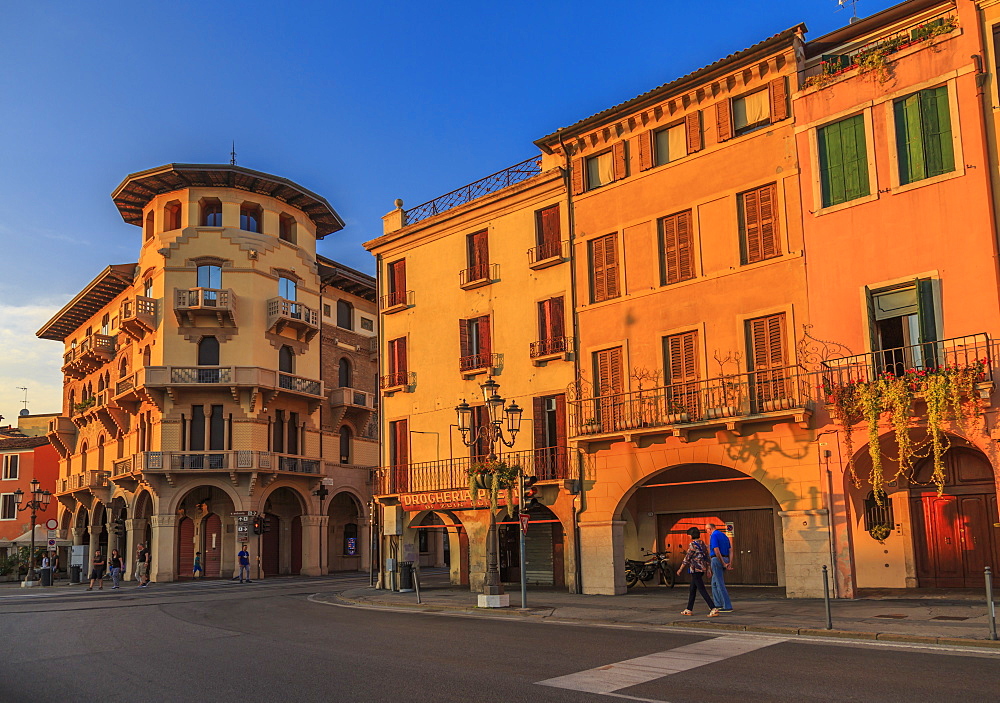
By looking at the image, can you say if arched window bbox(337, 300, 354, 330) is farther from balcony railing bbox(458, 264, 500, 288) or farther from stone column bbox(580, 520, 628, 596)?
stone column bbox(580, 520, 628, 596)

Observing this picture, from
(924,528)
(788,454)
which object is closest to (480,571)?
(788,454)

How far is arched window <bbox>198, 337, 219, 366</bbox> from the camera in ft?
146

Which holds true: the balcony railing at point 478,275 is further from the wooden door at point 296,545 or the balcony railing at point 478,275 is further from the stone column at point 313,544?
the wooden door at point 296,545

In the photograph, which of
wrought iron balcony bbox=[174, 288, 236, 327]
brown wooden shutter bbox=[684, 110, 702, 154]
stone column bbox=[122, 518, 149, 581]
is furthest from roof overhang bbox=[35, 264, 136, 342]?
brown wooden shutter bbox=[684, 110, 702, 154]

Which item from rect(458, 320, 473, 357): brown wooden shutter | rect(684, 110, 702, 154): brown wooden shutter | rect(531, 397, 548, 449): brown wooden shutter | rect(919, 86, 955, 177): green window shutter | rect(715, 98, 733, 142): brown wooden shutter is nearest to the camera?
rect(919, 86, 955, 177): green window shutter

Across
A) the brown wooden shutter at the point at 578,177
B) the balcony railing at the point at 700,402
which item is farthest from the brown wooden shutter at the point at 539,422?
the brown wooden shutter at the point at 578,177

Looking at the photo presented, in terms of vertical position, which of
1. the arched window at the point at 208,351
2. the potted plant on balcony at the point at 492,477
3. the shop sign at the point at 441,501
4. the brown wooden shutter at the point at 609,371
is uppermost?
the arched window at the point at 208,351

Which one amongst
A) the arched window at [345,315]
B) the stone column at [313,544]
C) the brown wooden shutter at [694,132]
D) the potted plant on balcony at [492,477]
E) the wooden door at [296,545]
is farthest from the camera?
the arched window at [345,315]

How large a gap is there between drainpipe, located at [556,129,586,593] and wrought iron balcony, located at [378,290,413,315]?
701 centimetres

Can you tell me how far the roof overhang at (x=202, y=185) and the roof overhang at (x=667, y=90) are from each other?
75.9 feet

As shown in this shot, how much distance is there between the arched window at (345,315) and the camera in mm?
51281

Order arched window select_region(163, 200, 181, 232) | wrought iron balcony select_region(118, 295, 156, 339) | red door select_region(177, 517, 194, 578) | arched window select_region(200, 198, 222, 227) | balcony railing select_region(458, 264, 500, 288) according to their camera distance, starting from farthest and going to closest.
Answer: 1. arched window select_region(163, 200, 181, 232)
2. arched window select_region(200, 198, 222, 227)
3. red door select_region(177, 517, 194, 578)
4. wrought iron balcony select_region(118, 295, 156, 339)
5. balcony railing select_region(458, 264, 500, 288)

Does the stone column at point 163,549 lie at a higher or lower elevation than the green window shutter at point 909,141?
lower

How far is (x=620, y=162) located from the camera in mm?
24844
